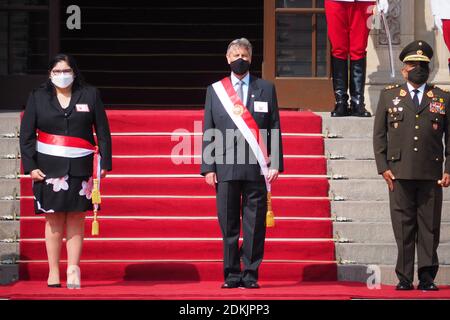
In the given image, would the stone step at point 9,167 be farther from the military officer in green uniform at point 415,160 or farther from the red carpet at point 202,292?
the military officer in green uniform at point 415,160

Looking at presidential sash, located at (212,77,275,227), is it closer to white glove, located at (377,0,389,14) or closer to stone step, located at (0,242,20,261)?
stone step, located at (0,242,20,261)

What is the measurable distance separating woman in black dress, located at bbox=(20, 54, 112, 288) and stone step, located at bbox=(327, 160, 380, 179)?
250cm

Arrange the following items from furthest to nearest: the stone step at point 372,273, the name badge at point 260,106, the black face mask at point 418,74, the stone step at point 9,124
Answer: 1. the stone step at point 9,124
2. the stone step at point 372,273
3. the black face mask at point 418,74
4. the name badge at point 260,106

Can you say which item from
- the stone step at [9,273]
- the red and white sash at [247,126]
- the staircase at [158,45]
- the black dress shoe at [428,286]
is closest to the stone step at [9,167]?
the stone step at [9,273]

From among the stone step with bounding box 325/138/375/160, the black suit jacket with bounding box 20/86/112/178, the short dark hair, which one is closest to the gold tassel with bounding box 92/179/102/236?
the black suit jacket with bounding box 20/86/112/178

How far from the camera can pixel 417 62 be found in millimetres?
9727

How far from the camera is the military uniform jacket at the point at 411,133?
9616mm

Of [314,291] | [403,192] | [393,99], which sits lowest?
[314,291]

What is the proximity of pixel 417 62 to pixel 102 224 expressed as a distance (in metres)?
2.83

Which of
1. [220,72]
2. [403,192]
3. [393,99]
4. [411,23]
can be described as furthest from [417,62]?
[220,72]

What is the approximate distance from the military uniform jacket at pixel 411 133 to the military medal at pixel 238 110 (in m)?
1.02

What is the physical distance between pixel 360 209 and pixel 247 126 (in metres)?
1.72

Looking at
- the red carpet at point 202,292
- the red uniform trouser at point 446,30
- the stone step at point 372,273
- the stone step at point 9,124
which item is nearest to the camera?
the red carpet at point 202,292

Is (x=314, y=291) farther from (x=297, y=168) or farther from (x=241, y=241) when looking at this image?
(x=297, y=168)
